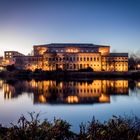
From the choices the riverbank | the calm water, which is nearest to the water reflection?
the calm water

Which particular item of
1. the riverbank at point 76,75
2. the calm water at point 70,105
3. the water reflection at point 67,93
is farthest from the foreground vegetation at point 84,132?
the riverbank at point 76,75

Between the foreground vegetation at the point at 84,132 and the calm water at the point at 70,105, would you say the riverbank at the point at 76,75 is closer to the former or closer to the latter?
the calm water at the point at 70,105

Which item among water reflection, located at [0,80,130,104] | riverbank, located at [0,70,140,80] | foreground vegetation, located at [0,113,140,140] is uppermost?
foreground vegetation, located at [0,113,140,140]

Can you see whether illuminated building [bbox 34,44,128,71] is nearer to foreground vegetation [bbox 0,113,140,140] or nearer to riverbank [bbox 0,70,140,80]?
riverbank [bbox 0,70,140,80]

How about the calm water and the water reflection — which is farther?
the water reflection

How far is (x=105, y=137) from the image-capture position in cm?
528

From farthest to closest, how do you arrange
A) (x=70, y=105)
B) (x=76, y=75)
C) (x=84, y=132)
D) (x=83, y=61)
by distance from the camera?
(x=83, y=61), (x=76, y=75), (x=70, y=105), (x=84, y=132)

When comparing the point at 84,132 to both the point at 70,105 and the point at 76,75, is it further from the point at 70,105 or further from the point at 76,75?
the point at 76,75

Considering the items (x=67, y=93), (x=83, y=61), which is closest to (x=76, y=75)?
(x=83, y=61)

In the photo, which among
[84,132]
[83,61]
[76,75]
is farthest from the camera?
[83,61]

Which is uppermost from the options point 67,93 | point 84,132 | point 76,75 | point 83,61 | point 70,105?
point 83,61

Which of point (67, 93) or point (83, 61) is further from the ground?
point (83, 61)

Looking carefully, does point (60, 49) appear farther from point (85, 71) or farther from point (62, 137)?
point (62, 137)

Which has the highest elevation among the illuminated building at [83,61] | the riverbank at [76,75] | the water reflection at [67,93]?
the illuminated building at [83,61]
